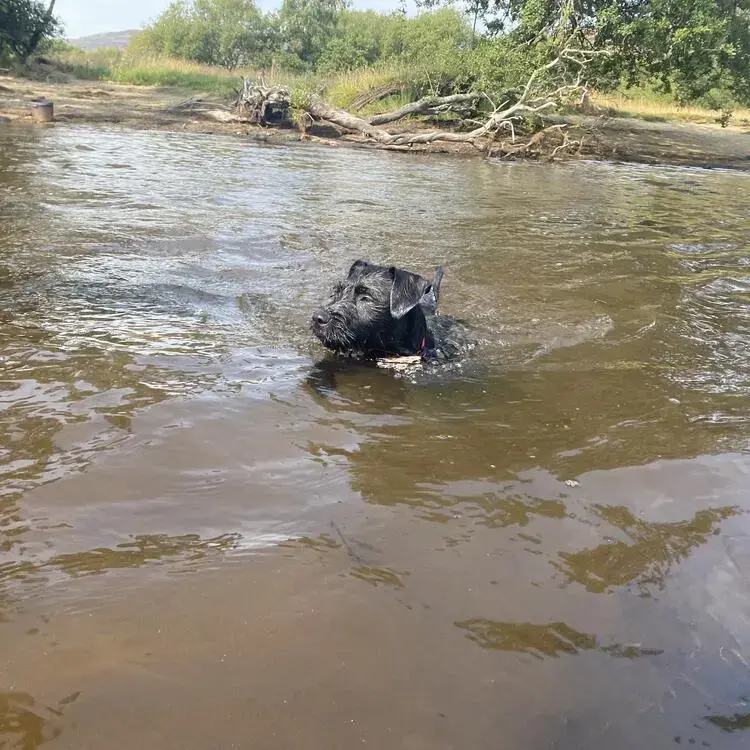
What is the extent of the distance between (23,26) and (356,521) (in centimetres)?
3703

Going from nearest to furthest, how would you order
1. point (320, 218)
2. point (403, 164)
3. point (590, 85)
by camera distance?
point (320, 218) < point (403, 164) < point (590, 85)

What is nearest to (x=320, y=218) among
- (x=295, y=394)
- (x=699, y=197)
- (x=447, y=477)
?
(x=295, y=394)

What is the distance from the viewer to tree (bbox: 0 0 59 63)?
100ft

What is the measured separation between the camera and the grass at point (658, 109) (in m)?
33.7

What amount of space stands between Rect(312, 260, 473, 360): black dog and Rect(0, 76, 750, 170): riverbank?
19.3 metres

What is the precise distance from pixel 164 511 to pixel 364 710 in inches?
53.2

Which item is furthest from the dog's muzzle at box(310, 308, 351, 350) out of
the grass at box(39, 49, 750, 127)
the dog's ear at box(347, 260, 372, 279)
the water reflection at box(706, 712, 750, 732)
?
the grass at box(39, 49, 750, 127)

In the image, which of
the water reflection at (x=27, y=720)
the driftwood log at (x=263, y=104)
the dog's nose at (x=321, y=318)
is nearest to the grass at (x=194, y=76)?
the driftwood log at (x=263, y=104)

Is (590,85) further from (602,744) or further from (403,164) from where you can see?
(602,744)

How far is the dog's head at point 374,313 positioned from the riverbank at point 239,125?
1936 centimetres

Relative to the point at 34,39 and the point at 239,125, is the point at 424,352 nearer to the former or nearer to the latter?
the point at 239,125

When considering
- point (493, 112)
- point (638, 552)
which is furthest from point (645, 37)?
point (638, 552)

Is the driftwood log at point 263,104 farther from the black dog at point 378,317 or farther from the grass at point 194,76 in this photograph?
the black dog at point 378,317

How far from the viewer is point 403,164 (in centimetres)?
1969
